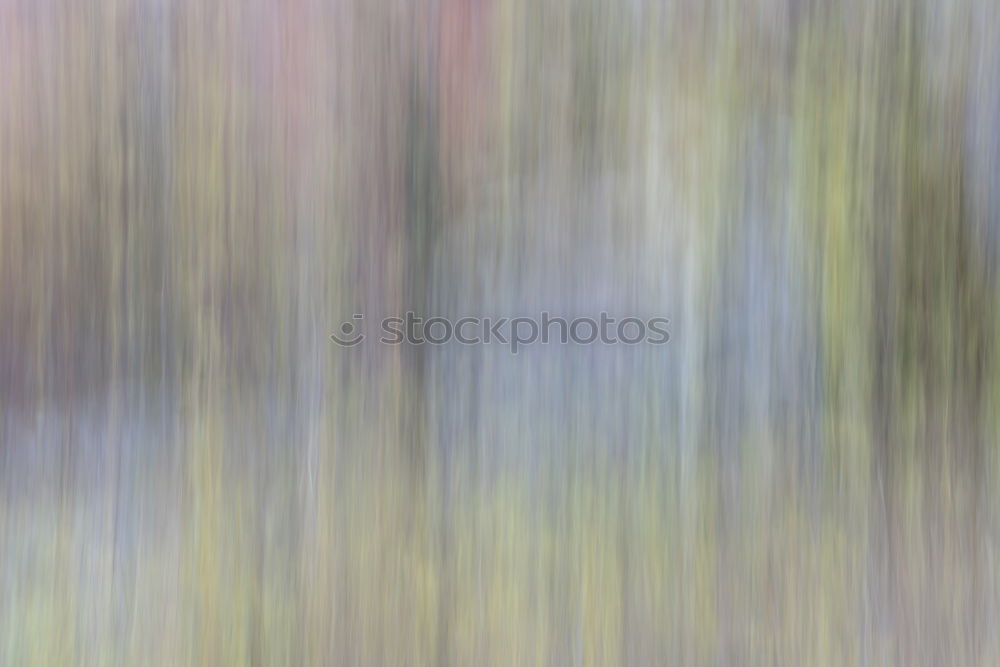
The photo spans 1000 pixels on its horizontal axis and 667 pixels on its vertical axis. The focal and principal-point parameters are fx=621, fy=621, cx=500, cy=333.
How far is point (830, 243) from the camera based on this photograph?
426 millimetres

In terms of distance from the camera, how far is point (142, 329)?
1.44ft

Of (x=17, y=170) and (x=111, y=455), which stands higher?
(x=17, y=170)

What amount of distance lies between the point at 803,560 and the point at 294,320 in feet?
1.28

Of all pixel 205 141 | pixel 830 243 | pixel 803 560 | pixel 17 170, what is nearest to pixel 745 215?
pixel 830 243

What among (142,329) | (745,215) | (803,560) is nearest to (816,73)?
(745,215)

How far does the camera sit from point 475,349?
0.44 meters

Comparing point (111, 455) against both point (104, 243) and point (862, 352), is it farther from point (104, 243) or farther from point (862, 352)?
point (862, 352)

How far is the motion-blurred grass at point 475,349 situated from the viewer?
42 centimetres

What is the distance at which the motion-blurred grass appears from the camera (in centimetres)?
42

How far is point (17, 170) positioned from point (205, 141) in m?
0.13

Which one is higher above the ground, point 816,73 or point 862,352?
point 816,73

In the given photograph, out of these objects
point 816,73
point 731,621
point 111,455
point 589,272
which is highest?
point 816,73

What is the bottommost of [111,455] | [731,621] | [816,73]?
[731,621]

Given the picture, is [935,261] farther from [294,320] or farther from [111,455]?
[111,455]
